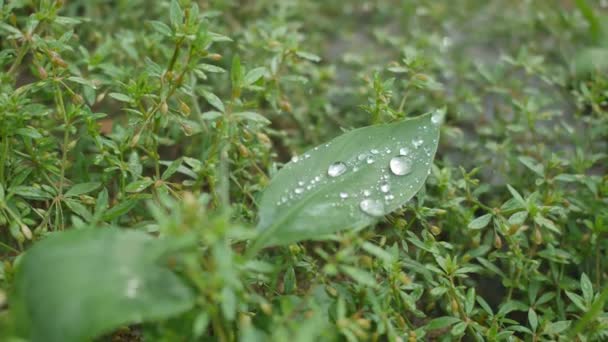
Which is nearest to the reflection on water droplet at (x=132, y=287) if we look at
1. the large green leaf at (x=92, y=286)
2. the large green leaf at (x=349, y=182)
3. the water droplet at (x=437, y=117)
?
the large green leaf at (x=92, y=286)

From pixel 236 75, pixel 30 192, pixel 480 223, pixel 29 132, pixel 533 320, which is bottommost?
pixel 533 320

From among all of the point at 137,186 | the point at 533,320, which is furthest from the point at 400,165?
the point at 137,186

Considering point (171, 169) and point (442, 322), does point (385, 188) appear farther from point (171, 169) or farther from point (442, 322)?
point (171, 169)

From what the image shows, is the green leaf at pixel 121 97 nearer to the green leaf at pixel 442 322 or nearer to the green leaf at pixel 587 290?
the green leaf at pixel 442 322

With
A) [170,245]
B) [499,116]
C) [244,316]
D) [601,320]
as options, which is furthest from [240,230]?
[499,116]

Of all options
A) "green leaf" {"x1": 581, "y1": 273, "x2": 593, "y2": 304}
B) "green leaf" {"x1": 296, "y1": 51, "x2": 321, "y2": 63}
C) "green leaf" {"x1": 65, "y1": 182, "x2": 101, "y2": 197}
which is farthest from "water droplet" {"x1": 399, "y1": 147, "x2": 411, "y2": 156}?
"green leaf" {"x1": 65, "y1": 182, "x2": 101, "y2": 197}

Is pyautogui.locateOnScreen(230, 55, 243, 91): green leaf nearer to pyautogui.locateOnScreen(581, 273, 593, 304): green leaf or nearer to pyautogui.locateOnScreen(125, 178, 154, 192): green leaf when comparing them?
pyautogui.locateOnScreen(125, 178, 154, 192): green leaf

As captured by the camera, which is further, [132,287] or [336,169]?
[336,169]
